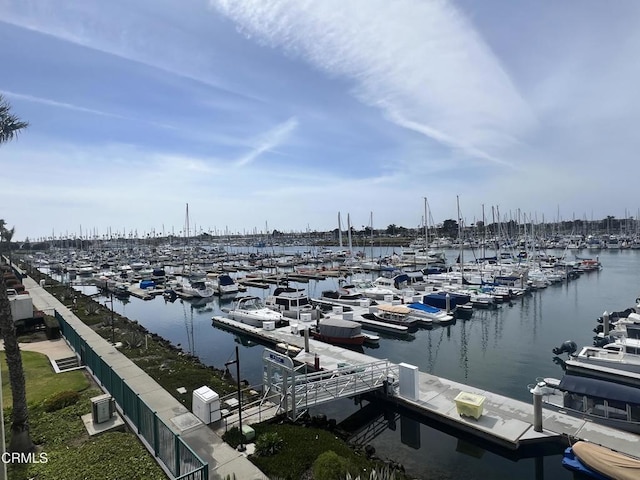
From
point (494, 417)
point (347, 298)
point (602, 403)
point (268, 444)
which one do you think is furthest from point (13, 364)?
point (347, 298)

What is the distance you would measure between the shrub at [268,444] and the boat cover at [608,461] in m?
10.9

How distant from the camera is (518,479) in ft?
51.0

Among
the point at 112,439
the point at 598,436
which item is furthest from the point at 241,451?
the point at 598,436

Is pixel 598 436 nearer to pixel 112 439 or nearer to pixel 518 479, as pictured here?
pixel 518 479

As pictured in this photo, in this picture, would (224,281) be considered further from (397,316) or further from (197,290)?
(397,316)

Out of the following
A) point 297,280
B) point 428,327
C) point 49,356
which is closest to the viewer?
point 49,356

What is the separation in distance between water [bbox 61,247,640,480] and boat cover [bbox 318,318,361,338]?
222 centimetres

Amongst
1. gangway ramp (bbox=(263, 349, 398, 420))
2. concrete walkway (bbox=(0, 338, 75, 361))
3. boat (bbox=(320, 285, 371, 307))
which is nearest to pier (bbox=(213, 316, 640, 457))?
gangway ramp (bbox=(263, 349, 398, 420))

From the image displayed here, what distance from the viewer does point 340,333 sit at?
32750 mm

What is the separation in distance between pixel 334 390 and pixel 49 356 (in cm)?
1789

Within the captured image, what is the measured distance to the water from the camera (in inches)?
646

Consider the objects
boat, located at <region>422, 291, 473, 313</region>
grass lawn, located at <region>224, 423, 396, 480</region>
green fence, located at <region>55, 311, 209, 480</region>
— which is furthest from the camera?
boat, located at <region>422, 291, 473, 313</region>

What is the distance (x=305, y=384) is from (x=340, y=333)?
14.8 m

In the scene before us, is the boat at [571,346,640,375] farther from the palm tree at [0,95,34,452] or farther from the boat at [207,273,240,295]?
the boat at [207,273,240,295]
